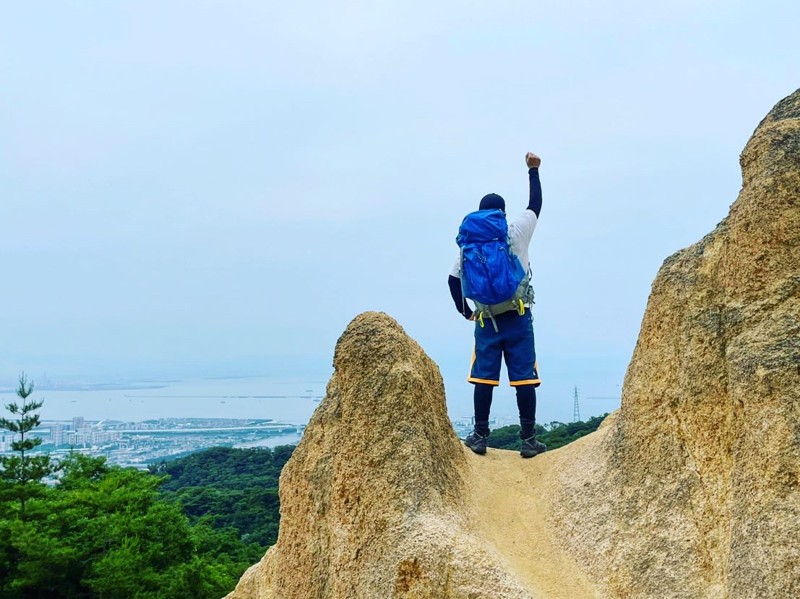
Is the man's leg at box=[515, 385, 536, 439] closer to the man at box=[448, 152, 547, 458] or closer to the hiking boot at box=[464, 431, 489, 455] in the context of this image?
the man at box=[448, 152, 547, 458]

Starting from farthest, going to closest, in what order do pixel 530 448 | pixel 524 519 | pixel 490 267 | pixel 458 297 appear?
pixel 530 448, pixel 458 297, pixel 490 267, pixel 524 519

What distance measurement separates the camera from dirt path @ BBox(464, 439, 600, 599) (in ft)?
21.5

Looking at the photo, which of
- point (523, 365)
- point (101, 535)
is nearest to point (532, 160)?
point (523, 365)

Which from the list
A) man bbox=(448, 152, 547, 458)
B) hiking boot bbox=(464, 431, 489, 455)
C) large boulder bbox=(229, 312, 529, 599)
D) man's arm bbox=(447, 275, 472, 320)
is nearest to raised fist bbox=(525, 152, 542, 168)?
man bbox=(448, 152, 547, 458)

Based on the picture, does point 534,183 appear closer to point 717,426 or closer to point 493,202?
point 493,202

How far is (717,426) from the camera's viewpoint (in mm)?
6125

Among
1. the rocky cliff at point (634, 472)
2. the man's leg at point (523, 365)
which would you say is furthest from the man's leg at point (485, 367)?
the rocky cliff at point (634, 472)

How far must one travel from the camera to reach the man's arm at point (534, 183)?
859 centimetres

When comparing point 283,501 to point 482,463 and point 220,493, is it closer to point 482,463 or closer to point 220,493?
point 482,463

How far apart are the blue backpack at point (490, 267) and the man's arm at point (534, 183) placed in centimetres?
53

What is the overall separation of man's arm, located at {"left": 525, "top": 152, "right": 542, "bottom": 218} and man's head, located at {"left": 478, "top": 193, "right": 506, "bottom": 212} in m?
0.34

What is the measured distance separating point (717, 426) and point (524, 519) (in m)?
2.38

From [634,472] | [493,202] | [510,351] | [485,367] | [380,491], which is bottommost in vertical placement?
[380,491]

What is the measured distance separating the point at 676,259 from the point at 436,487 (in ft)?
11.1
